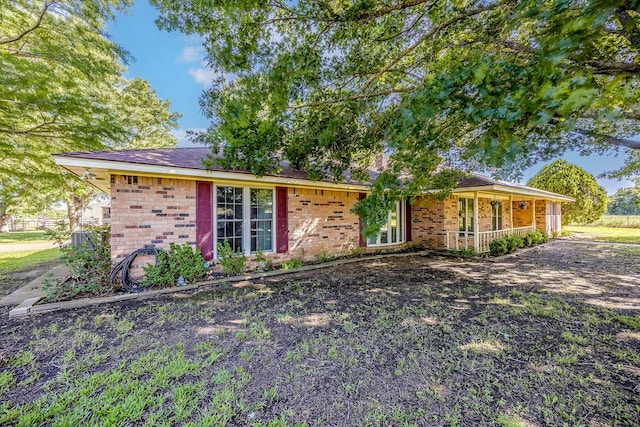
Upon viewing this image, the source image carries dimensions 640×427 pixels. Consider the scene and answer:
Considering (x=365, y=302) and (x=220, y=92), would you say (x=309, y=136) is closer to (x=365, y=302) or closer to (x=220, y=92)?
(x=220, y=92)

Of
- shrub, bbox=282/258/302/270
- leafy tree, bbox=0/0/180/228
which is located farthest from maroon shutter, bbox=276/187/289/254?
leafy tree, bbox=0/0/180/228

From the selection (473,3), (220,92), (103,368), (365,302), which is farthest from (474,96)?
(103,368)

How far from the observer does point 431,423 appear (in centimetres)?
227

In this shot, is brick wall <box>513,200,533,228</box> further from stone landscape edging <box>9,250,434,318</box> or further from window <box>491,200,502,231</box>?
stone landscape edging <box>9,250,434,318</box>

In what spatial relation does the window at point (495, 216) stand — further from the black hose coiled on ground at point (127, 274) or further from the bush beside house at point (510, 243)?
the black hose coiled on ground at point (127, 274)

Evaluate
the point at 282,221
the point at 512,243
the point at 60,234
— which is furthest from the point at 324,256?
the point at 512,243

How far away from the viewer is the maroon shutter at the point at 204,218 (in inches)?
258

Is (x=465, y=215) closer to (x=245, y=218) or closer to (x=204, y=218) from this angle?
(x=245, y=218)

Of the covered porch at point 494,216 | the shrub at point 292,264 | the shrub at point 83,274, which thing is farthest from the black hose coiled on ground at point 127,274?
the covered porch at point 494,216

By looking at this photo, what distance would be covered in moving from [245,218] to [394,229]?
6.64m

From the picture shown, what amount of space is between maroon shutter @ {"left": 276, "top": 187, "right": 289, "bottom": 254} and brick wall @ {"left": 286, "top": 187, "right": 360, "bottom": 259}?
157 mm

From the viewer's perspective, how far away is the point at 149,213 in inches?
236

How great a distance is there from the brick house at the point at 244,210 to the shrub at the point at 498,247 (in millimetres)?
365

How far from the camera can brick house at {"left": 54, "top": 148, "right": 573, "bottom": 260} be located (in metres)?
5.75
